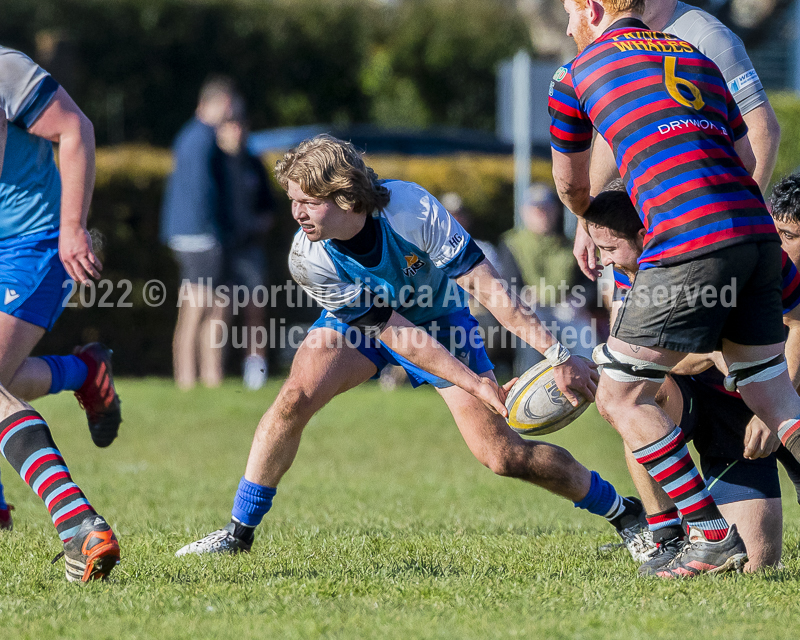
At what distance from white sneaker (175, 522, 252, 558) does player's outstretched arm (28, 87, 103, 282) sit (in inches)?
51.9

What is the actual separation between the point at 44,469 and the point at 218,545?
43.7 inches

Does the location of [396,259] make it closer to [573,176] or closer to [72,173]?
[573,176]

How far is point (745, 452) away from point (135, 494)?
4209 millimetres

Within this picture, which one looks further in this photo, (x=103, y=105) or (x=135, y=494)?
(x=103, y=105)

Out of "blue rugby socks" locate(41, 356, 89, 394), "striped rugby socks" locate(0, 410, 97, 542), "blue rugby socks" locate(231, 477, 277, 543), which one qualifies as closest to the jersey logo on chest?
"blue rugby socks" locate(231, 477, 277, 543)

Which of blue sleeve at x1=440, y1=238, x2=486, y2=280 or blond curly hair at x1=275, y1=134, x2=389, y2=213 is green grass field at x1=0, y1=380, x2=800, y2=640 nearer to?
blue sleeve at x1=440, y1=238, x2=486, y2=280

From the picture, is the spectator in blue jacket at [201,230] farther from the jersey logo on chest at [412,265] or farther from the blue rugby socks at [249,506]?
the jersey logo on chest at [412,265]

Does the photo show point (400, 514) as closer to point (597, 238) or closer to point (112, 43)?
point (597, 238)

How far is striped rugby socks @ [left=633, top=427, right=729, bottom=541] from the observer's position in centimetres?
398

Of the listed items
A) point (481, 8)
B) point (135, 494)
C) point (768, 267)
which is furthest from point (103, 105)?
point (768, 267)

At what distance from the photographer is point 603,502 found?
5.10 meters

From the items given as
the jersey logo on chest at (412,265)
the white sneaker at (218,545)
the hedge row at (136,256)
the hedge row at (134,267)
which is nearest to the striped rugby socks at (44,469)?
the white sneaker at (218,545)

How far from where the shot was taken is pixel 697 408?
4754 millimetres

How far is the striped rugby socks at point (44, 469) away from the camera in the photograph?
154 inches
